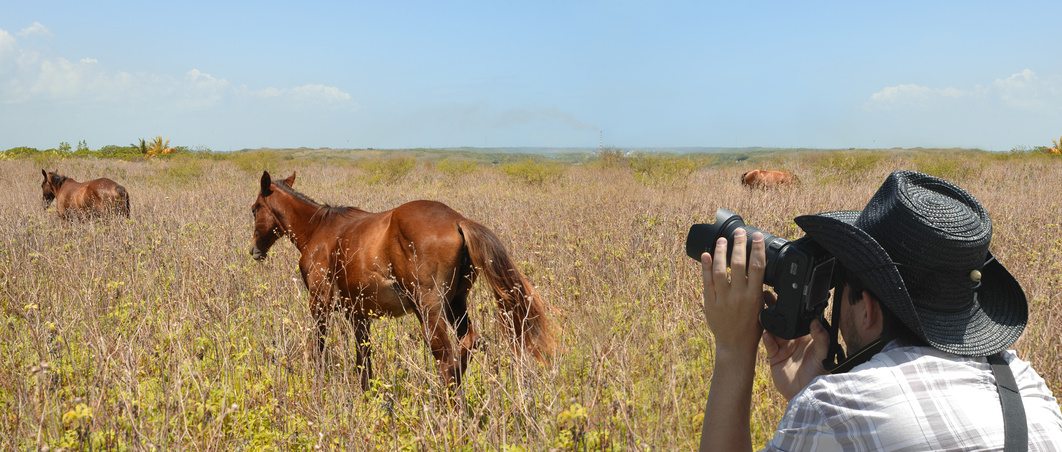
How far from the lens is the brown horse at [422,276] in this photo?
3799 mm

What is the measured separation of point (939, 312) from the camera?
51.9 inches

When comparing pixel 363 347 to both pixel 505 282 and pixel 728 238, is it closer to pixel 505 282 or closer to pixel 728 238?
pixel 505 282

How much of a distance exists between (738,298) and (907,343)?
0.37 meters

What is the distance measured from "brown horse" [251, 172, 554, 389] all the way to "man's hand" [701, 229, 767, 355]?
2.01 meters

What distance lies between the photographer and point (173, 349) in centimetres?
328

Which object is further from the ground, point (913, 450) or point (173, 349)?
point (913, 450)

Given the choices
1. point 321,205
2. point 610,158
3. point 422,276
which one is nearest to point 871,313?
point 422,276

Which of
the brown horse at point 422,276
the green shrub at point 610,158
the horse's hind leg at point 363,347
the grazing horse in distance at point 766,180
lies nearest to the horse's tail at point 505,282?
the brown horse at point 422,276

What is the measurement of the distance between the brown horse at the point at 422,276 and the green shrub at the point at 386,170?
58.5ft

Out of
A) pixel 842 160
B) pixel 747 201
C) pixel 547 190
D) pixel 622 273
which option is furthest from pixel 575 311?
pixel 842 160

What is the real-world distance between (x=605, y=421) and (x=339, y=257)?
9.30ft

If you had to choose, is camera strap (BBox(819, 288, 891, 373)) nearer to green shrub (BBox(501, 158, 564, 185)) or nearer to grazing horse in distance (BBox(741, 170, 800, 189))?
grazing horse in distance (BBox(741, 170, 800, 189))

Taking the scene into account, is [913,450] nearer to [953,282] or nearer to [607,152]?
[953,282]

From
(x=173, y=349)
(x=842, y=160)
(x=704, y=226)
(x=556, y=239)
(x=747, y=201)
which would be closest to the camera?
(x=704, y=226)
